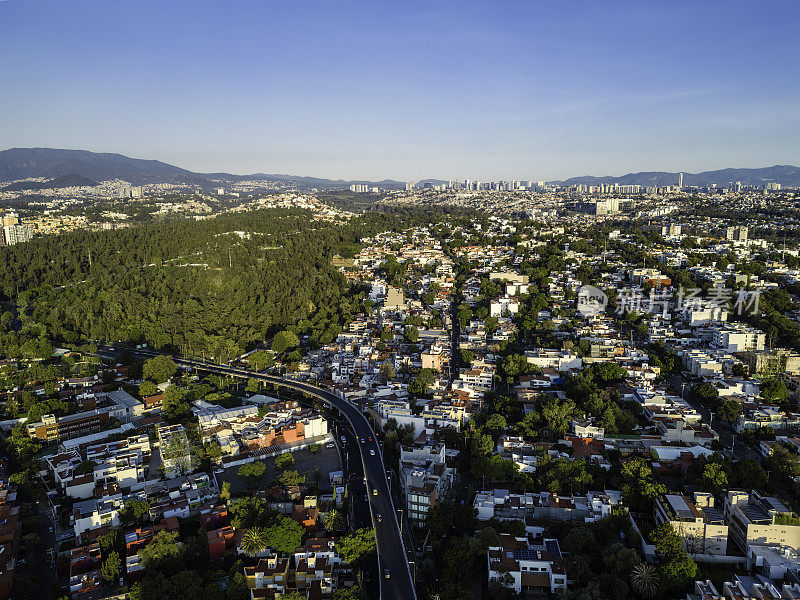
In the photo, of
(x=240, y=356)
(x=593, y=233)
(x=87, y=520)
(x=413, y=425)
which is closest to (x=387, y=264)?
(x=240, y=356)

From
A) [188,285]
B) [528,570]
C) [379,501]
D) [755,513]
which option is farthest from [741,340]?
[188,285]

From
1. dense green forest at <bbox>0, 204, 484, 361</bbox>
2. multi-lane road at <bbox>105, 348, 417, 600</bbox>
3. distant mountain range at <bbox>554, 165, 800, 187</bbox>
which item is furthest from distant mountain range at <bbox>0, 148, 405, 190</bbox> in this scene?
multi-lane road at <bbox>105, 348, 417, 600</bbox>

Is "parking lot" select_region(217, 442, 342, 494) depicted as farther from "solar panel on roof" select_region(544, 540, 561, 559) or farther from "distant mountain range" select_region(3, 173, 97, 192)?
"distant mountain range" select_region(3, 173, 97, 192)

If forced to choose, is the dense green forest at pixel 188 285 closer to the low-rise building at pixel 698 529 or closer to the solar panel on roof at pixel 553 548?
the solar panel on roof at pixel 553 548

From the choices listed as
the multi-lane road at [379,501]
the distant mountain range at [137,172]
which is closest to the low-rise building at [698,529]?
the multi-lane road at [379,501]

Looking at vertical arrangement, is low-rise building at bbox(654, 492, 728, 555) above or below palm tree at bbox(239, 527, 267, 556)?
above
